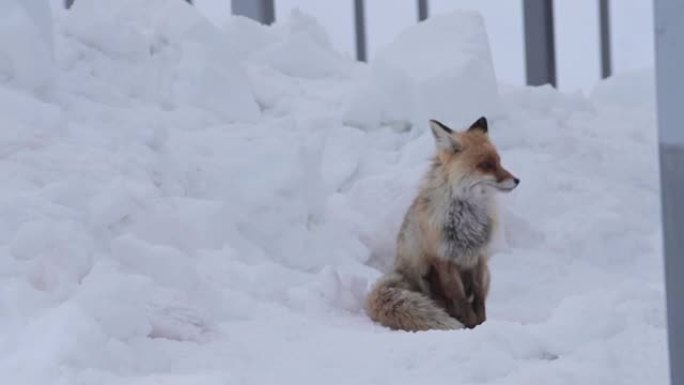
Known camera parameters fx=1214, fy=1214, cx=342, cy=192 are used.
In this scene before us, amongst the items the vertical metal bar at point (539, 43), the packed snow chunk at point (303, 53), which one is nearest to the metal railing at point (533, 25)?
the vertical metal bar at point (539, 43)

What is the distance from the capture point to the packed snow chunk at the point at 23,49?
564cm

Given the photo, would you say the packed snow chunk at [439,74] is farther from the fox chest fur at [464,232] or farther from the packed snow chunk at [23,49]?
the packed snow chunk at [23,49]

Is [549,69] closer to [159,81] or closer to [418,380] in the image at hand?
[159,81]

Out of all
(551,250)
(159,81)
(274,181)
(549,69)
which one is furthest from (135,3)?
(549,69)

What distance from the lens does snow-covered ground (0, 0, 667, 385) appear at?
3912 millimetres

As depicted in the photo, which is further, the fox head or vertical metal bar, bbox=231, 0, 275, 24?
vertical metal bar, bbox=231, 0, 275, 24

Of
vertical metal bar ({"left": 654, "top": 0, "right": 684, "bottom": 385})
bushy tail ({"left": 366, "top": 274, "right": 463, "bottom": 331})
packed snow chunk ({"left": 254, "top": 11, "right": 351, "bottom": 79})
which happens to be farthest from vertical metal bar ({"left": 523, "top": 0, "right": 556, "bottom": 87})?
vertical metal bar ({"left": 654, "top": 0, "right": 684, "bottom": 385})

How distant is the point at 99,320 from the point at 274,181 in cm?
238

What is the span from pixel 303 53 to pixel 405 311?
12.9ft

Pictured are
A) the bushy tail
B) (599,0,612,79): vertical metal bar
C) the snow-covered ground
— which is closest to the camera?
the snow-covered ground

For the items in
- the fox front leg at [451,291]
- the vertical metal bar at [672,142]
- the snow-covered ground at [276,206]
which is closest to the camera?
the vertical metal bar at [672,142]

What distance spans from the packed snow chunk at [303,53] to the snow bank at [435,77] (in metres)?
0.94

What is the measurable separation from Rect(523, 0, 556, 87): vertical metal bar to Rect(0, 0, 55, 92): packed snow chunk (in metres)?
5.51

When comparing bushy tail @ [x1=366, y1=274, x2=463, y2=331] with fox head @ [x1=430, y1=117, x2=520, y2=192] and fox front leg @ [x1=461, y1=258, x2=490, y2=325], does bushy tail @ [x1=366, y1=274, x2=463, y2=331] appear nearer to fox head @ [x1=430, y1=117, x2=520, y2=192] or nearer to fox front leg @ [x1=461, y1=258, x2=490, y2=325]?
fox front leg @ [x1=461, y1=258, x2=490, y2=325]
